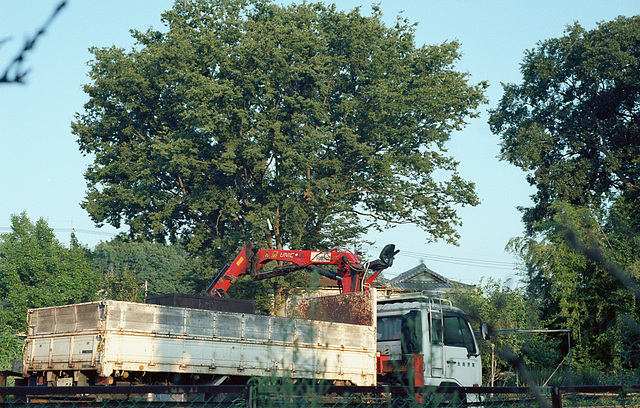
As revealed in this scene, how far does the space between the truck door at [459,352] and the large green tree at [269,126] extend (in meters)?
19.3

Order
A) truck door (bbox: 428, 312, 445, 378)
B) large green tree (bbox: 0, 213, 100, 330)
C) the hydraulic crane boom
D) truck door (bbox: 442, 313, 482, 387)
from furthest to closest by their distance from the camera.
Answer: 1. large green tree (bbox: 0, 213, 100, 330)
2. the hydraulic crane boom
3. truck door (bbox: 442, 313, 482, 387)
4. truck door (bbox: 428, 312, 445, 378)

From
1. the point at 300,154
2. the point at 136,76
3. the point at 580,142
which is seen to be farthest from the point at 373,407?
the point at 580,142

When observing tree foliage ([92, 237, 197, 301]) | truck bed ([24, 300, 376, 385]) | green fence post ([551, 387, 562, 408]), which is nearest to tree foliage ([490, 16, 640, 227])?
truck bed ([24, 300, 376, 385])

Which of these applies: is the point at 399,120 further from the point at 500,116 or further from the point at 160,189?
the point at 160,189

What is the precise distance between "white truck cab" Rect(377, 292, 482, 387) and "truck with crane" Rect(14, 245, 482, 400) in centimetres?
2

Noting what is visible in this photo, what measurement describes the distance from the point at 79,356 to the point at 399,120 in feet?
89.0

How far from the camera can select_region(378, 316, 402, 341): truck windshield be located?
16.7 metres

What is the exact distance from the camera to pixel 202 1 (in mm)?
39156

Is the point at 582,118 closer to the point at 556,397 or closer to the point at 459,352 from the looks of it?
the point at 459,352

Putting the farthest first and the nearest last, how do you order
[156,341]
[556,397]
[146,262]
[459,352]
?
[146,262]
[459,352]
[156,341]
[556,397]

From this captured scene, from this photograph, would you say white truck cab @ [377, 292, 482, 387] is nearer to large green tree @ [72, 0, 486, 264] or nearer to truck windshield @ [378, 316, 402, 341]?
truck windshield @ [378, 316, 402, 341]

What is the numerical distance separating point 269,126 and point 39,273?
1495 inches

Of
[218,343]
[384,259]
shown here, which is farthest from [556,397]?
[384,259]

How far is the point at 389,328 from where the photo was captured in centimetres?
1691
